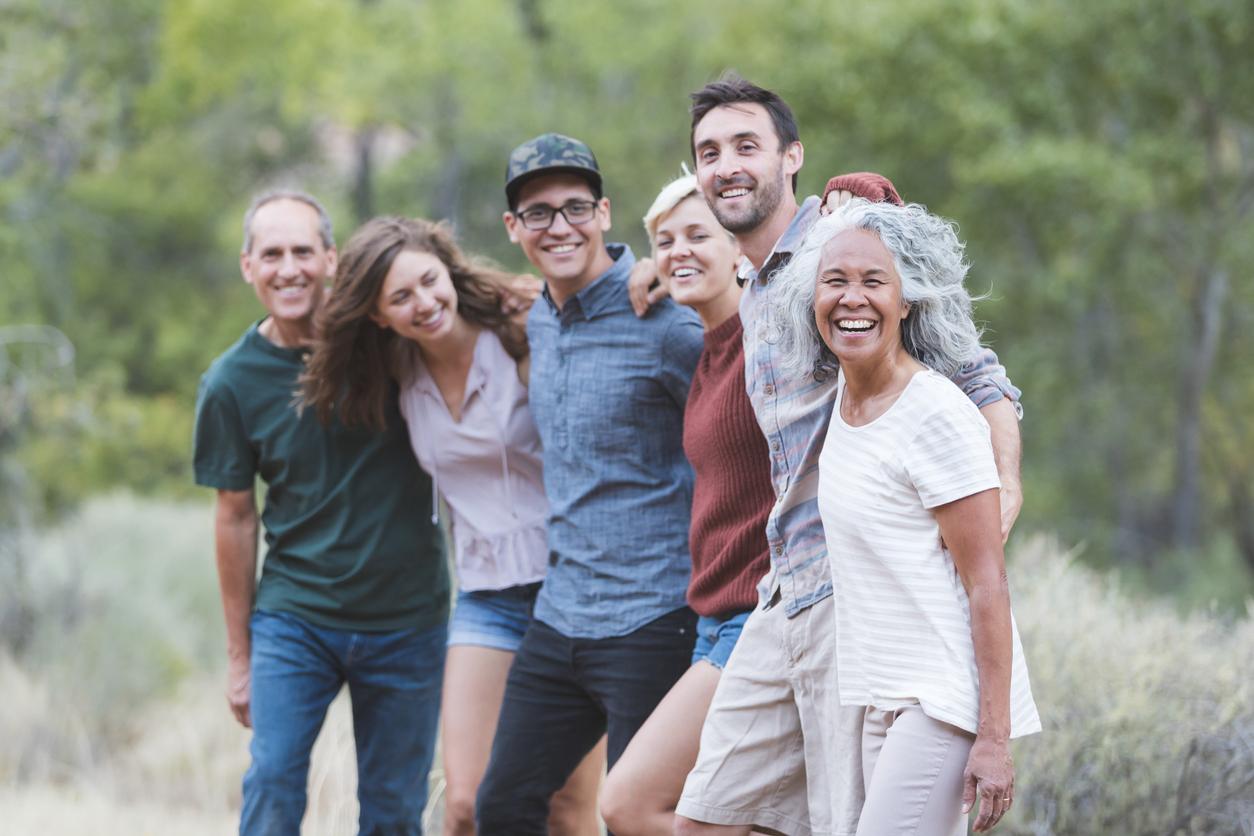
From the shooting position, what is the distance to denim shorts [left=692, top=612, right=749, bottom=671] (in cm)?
364

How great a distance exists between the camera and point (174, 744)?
7.97m

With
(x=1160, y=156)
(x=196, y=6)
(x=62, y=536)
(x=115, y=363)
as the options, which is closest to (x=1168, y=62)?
(x=1160, y=156)

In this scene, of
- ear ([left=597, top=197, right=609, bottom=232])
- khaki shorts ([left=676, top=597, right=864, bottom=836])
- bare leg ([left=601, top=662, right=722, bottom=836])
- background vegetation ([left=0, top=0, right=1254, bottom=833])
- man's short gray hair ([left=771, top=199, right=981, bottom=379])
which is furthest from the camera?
background vegetation ([left=0, top=0, right=1254, bottom=833])

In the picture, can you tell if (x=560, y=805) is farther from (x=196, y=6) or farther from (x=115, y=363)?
(x=115, y=363)

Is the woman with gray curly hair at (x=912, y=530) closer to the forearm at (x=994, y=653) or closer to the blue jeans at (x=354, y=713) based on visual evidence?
the forearm at (x=994, y=653)

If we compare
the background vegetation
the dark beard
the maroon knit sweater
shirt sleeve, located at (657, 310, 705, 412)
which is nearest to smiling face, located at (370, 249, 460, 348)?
shirt sleeve, located at (657, 310, 705, 412)

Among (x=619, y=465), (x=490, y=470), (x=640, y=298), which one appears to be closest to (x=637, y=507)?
(x=619, y=465)

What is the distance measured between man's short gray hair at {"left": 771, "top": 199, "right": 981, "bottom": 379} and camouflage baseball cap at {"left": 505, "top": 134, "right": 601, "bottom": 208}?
3.61 ft

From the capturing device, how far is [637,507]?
3.99m

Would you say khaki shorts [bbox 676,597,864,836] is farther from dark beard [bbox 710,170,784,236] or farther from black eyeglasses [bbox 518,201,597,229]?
black eyeglasses [bbox 518,201,597,229]

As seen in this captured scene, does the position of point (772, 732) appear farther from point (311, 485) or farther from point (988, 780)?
point (311, 485)

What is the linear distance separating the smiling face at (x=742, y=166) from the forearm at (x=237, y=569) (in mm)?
1991

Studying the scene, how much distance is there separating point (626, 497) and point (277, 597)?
1.30 metres

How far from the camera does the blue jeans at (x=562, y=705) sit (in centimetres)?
390
